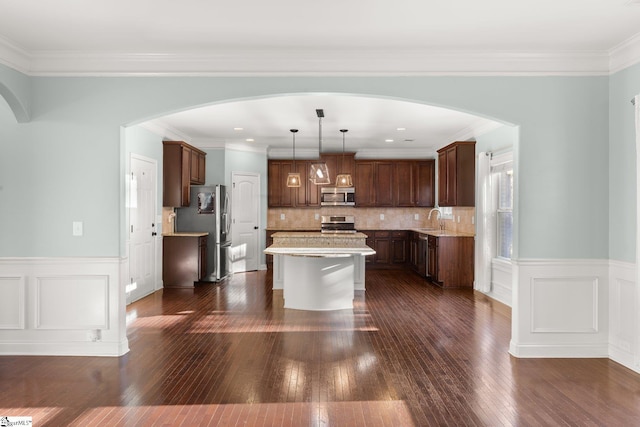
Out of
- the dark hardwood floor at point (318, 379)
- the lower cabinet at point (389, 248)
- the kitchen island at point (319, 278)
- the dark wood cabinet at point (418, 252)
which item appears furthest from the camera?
the lower cabinet at point (389, 248)

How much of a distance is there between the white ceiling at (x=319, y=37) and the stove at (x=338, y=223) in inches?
248

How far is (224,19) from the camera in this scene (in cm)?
346

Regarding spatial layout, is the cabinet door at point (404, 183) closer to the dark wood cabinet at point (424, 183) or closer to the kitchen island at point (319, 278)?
the dark wood cabinet at point (424, 183)

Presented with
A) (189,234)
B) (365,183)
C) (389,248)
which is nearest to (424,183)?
(365,183)

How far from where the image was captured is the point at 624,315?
3.99 m

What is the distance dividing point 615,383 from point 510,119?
2342 mm

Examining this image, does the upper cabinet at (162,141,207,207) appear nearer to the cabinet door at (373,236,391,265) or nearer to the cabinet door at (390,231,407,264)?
the cabinet door at (373,236,391,265)

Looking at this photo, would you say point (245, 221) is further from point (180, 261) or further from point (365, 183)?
point (365, 183)

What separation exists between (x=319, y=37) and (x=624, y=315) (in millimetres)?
3517

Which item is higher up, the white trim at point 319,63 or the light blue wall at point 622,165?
the white trim at point 319,63

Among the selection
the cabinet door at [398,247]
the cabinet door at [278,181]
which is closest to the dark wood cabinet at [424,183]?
the cabinet door at [398,247]

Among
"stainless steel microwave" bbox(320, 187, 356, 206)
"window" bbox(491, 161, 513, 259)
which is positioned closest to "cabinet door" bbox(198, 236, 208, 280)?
"stainless steel microwave" bbox(320, 187, 356, 206)

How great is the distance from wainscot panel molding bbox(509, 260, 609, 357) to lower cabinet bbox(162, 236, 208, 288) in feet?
17.2

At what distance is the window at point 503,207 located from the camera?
22.4 ft
